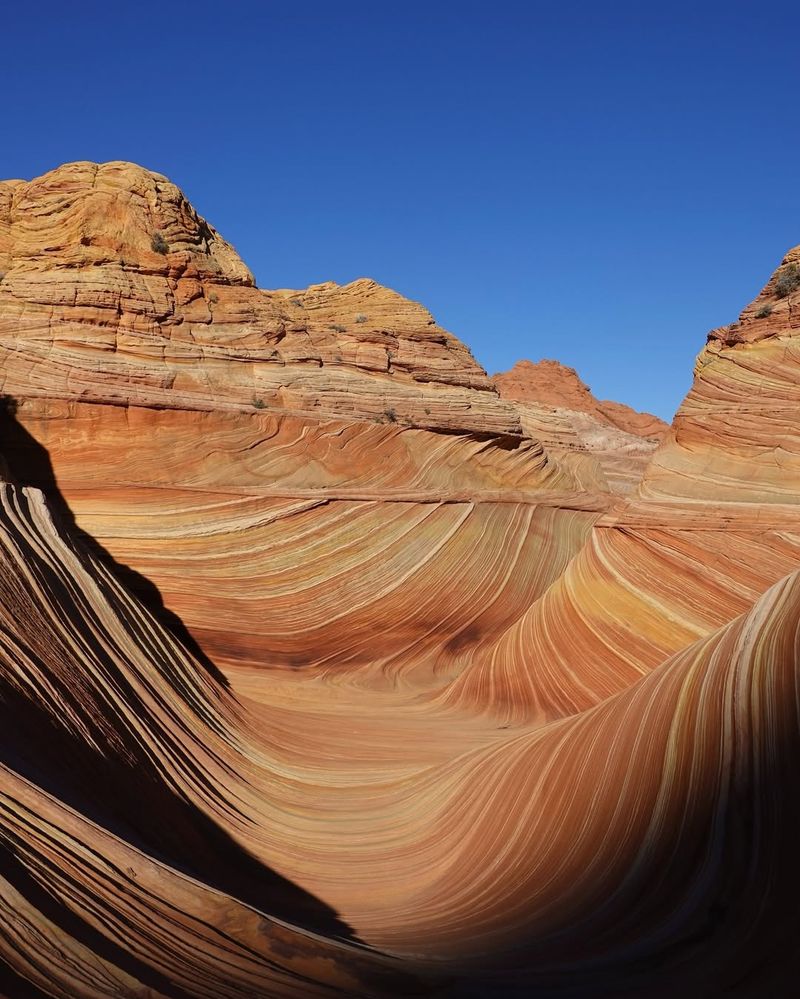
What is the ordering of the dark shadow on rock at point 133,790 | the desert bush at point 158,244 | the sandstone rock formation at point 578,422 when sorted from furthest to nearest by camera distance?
the sandstone rock formation at point 578,422 → the desert bush at point 158,244 → the dark shadow on rock at point 133,790

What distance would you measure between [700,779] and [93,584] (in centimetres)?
502

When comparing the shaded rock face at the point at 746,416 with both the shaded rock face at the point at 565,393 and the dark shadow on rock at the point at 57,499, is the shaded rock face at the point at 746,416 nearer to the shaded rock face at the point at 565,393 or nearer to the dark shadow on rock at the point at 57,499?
the dark shadow on rock at the point at 57,499

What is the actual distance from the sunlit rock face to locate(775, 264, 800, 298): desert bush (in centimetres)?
4

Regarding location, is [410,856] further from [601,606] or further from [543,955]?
[601,606]

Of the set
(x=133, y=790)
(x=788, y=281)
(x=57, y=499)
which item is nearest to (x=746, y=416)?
(x=788, y=281)

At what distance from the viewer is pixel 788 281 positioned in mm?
9922

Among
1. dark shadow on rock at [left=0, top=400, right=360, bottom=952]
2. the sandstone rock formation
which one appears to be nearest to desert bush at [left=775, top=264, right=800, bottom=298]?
the sandstone rock formation

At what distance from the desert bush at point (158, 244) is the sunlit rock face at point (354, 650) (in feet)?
0.14

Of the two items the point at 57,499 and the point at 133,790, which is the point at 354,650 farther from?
the point at 133,790

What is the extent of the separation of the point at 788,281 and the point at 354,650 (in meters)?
6.62

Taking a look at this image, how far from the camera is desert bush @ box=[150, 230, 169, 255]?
43.9ft

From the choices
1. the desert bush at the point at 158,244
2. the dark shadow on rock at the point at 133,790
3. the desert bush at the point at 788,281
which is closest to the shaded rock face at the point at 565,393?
the desert bush at the point at 158,244

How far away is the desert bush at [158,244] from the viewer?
1338cm

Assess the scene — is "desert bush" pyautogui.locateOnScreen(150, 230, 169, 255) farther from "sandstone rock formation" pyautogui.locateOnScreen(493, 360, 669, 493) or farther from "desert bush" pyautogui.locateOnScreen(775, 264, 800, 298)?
"desert bush" pyautogui.locateOnScreen(775, 264, 800, 298)
